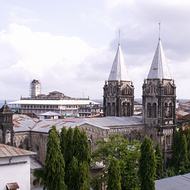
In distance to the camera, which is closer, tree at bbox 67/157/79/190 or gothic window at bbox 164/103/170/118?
tree at bbox 67/157/79/190

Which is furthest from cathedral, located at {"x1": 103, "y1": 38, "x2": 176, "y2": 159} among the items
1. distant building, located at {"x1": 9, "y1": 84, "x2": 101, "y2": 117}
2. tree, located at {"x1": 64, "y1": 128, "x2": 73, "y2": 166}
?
distant building, located at {"x1": 9, "y1": 84, "x2": 101, "y2": 117}

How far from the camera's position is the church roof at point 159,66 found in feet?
229

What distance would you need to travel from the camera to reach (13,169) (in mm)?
29641

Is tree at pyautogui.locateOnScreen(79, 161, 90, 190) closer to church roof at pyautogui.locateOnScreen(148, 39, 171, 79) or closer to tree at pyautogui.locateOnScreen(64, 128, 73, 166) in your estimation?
tree at pyautogui.locateOnScreen(64, 128, 73, 166)

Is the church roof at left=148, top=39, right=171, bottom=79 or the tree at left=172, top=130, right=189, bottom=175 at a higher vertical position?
the church roof at left=148, top=39, right=171, bottom=79

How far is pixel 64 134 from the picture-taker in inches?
1586

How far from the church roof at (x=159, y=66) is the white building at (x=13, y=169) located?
140ft

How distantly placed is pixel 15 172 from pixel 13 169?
0.27m

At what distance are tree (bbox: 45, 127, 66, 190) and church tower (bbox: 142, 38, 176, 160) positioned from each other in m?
38.1

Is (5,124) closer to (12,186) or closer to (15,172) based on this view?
(15,172)

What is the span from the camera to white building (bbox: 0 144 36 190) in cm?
2906

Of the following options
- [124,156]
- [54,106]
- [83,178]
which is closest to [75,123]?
[124,156]

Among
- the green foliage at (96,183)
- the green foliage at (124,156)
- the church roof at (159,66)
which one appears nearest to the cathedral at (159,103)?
the church roof at (159,66)

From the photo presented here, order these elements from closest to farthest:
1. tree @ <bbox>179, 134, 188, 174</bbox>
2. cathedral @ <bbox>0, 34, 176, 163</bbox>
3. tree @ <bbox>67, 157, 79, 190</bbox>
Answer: tree @ <bbox>67, 157, 79, 190</bbox> → tree @ <bbox>179, 134, 188, 174</bbox> → cathedral @ <bbox>0, 34, 176, 163</bbox>
